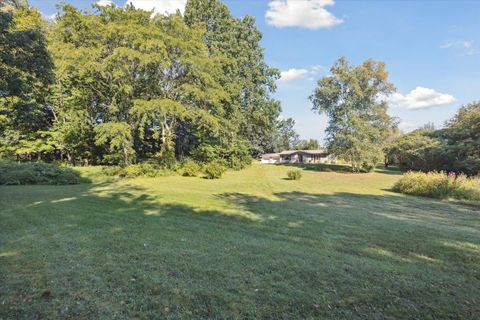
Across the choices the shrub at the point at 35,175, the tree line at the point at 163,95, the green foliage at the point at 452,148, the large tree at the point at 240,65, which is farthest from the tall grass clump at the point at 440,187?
the shrub at the point at 35,175

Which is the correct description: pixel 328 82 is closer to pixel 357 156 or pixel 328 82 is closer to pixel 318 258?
pixel 357 156

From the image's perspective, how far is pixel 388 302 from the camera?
302cm

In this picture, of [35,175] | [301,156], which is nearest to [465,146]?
[35,175]

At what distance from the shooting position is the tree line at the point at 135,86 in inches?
719

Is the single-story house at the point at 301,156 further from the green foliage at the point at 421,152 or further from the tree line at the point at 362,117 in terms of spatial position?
the tree line at the point at 362,117

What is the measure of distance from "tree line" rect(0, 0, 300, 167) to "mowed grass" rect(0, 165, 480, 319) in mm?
8403

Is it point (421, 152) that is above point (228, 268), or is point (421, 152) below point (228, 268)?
above

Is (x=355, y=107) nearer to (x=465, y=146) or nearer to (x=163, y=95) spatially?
(x=465, y=146)

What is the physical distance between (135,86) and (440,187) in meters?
20.5

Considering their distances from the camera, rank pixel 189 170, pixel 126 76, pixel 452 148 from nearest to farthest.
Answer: pixel 126 76 → pixel 189 170 → pixel 452 148

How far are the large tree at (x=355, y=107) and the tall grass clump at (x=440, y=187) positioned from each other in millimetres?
14971

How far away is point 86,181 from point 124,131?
411 centimetres

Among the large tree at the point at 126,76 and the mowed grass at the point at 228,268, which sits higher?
the large tree at the point at 126,76

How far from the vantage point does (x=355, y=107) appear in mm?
31188
